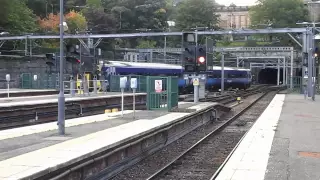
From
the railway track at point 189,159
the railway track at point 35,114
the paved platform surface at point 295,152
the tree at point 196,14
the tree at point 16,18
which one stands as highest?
the tree at point 196,14

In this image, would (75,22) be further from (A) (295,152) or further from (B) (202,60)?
(A) (295,152)

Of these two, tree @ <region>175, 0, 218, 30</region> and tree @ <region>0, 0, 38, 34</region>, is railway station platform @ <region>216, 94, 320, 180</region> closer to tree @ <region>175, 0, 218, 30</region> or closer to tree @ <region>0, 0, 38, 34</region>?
tree @ <region>0, 0, 38, 34</region>

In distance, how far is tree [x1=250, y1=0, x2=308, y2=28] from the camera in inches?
4527

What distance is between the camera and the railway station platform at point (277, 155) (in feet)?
36.0

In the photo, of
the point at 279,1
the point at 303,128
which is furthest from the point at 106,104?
the point at 279,1

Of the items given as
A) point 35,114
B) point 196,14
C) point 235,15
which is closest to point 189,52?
point 35,114

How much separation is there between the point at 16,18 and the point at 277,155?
62.3 m

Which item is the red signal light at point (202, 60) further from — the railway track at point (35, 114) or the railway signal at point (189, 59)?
the railway track at point (35, 114)

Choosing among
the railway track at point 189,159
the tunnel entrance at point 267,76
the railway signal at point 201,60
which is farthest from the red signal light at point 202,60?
the tunnel entrance at point 267,76

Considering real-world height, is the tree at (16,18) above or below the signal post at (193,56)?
above

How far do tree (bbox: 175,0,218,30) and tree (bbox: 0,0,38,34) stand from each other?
45040 millimetres

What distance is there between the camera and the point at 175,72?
174ft

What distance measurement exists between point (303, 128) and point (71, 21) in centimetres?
6701

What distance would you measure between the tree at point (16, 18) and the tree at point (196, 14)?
45.0 metres
